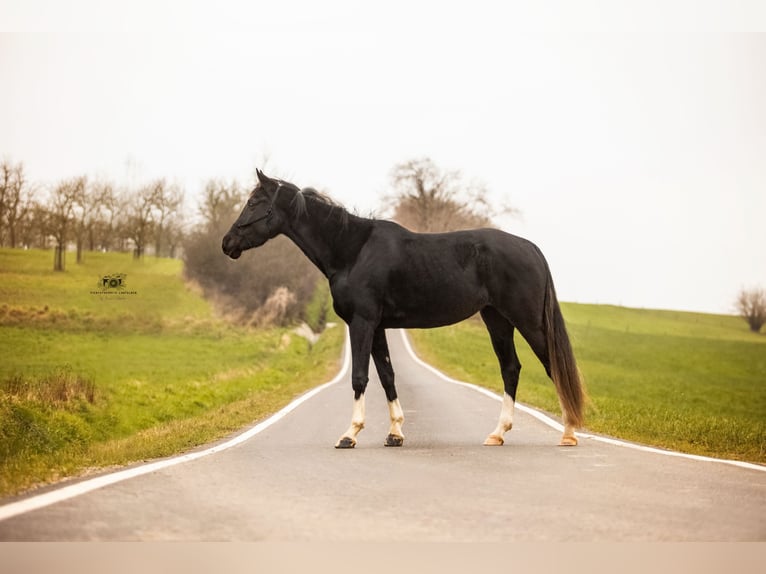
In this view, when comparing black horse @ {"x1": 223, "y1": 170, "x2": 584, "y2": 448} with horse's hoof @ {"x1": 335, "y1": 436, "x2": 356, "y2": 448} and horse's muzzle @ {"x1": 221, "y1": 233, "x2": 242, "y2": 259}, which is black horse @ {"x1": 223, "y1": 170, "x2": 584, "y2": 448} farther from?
horse's hoof @ {"x1": 335, "y1": 436, "x2": 356, "y2": 448}

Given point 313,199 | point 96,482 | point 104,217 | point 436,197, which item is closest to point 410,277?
point 313,199

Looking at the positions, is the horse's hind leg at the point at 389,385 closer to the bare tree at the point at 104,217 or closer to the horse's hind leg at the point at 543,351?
the horse's hind leg at the point at 543,351

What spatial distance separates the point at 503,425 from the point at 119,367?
18.8 metres

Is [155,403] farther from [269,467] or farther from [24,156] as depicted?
[269,467]

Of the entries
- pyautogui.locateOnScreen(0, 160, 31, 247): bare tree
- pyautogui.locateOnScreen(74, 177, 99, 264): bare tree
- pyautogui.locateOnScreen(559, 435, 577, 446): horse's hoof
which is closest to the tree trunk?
pyautogui.locateOnScreen(74, 177, 99, 264): bare tree

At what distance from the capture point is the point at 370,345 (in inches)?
338

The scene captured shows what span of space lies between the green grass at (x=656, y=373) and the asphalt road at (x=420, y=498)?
2564 mm

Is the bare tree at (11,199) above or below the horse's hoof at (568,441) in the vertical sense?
above

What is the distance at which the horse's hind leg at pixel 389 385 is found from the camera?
8.77 metres

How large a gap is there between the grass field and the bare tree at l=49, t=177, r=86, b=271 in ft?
1.71

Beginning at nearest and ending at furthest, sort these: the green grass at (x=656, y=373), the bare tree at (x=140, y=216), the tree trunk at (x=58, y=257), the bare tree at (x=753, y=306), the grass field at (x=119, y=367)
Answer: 1. the green grass at (x=656, y=373)
2. the grass field at (x=119, y=367)
3. the tree trunk at (x=58, y=257)
4. the bare tree at (x=140, y=216)
5. the bare tree at (x=753, y=306)

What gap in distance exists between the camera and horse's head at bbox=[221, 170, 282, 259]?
30.0 ft

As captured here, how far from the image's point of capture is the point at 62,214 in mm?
23734

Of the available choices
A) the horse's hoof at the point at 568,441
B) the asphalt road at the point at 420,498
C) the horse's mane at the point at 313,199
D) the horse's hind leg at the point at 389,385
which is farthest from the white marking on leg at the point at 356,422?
the horse's hoof at the point at 568,441
